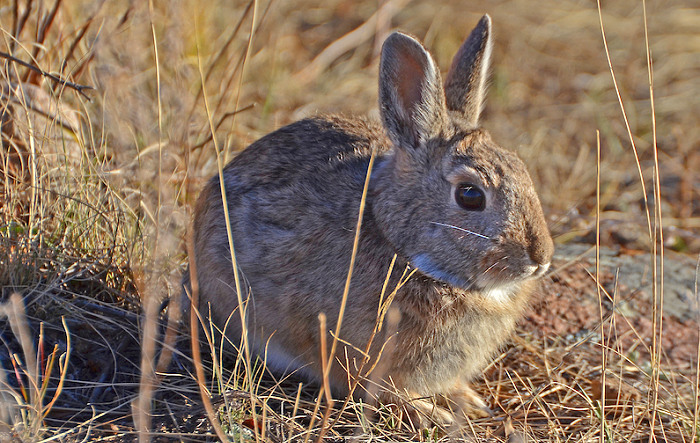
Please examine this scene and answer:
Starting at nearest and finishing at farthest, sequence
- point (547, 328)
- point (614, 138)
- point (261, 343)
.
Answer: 1. point (261, 343)
2. point (547, 328)
3. point (614, 138)

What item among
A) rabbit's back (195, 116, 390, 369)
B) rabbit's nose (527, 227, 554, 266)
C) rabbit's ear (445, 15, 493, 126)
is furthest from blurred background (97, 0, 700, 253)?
rabbit's nose (527, 227, 554, 266)

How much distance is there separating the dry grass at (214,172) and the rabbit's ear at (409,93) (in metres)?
0.74

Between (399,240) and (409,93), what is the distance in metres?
0.63

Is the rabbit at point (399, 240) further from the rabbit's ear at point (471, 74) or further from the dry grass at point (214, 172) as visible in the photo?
the dry grass at point (214, 172)

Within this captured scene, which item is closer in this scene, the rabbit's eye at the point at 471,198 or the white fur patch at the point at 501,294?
the rabbit's eye at the point at 471,198

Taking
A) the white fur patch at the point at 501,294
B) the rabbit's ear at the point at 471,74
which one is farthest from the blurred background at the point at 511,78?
the white fur patch at the point at 501,294

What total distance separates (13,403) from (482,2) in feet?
20.7

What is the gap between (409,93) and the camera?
314 cm

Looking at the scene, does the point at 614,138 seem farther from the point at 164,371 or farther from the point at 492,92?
the point at 164,371

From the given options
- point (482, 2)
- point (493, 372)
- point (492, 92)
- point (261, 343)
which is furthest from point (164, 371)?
point (482, 2)

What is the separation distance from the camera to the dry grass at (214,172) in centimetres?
292

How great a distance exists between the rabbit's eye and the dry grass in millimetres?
673

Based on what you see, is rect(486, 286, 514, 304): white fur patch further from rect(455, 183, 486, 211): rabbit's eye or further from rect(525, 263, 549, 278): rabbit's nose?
rect(455, 183, 486, 211): rabbit's eye

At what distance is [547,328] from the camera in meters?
3.88
